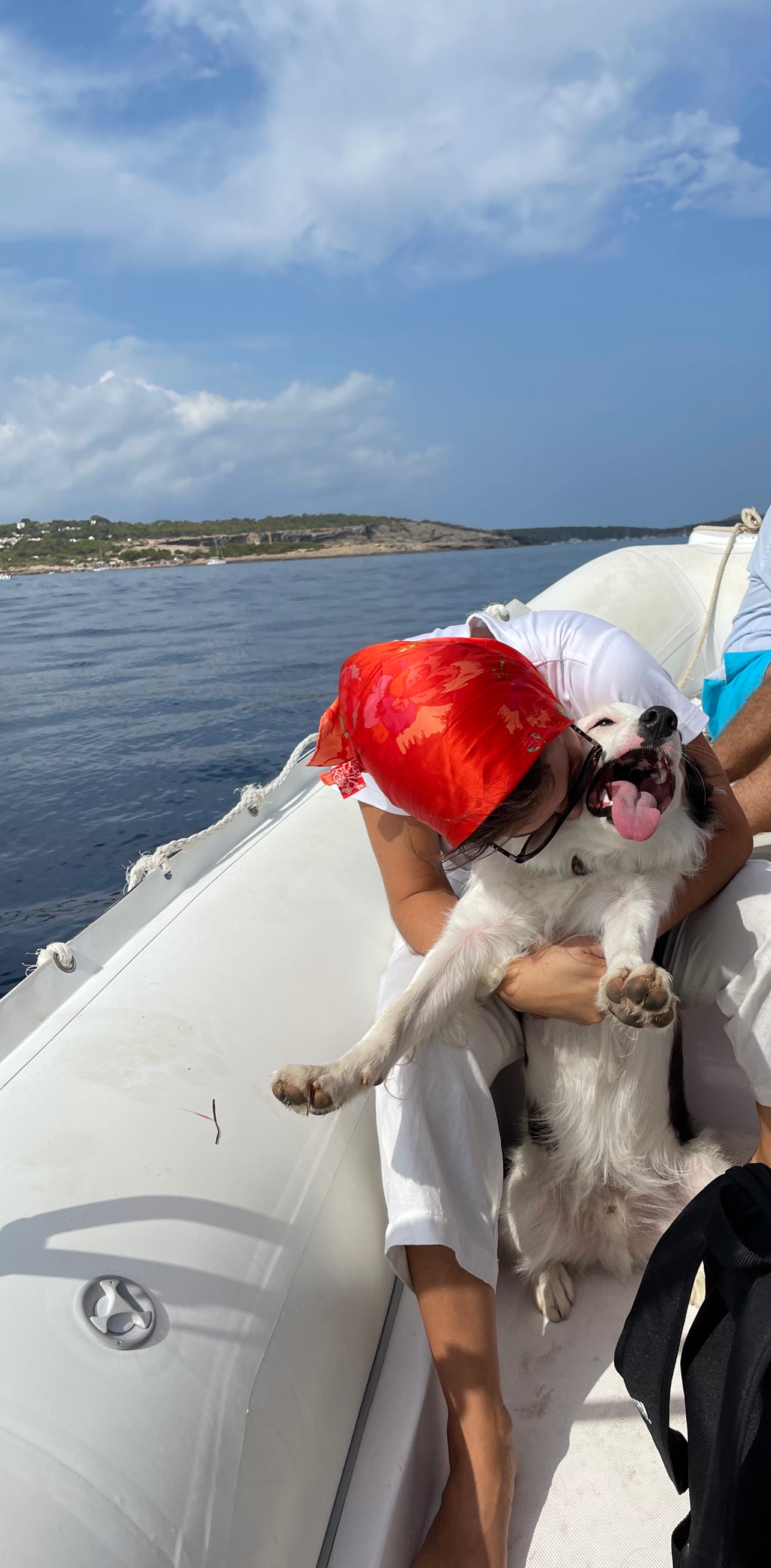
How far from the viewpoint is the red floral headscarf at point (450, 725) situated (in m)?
1.26

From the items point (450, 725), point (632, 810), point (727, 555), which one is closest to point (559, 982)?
point (632, 810)

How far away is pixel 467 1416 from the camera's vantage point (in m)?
1.38

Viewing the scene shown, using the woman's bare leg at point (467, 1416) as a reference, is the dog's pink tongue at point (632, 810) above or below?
above

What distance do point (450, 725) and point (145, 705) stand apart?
7.20 metres

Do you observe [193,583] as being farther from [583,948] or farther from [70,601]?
[583,948]

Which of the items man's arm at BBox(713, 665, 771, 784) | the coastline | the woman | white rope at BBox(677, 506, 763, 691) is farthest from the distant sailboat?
the woman

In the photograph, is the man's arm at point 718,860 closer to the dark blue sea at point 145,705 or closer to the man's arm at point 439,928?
the man's arm at point 439,928

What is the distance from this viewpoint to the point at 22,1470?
936 millimetres

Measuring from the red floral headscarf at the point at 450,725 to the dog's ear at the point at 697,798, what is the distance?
0.35 metres

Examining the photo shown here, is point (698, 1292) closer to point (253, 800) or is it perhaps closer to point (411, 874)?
point (411, 874)

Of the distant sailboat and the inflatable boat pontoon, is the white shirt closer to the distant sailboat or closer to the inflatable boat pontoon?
the inflatable boat pontoon

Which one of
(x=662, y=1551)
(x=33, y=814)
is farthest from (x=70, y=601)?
(x=662, y=1551)

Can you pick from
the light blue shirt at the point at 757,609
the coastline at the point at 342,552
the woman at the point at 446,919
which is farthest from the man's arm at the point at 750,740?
the coastline at the point at 342,552

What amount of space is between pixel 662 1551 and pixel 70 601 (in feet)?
56.8
